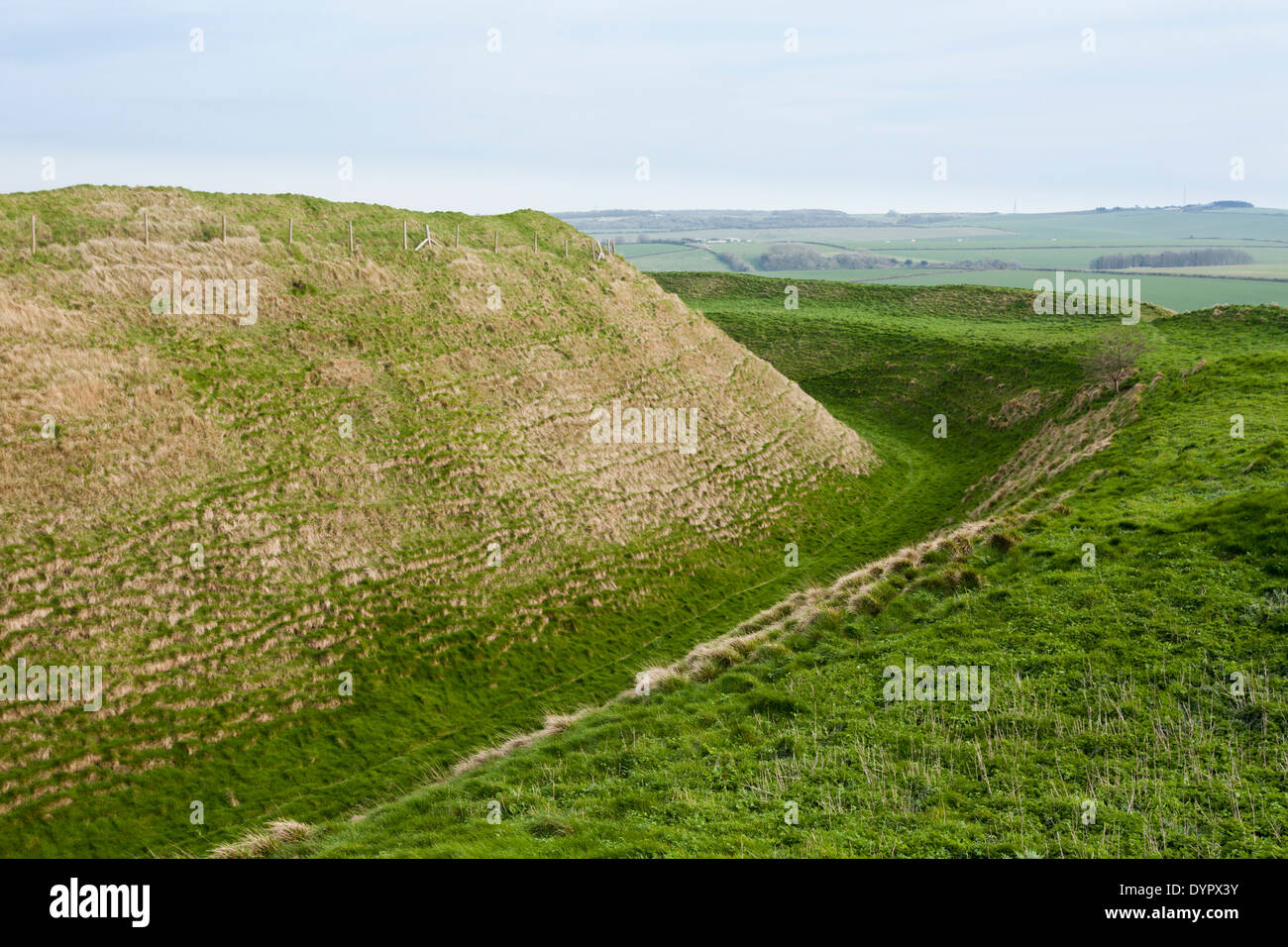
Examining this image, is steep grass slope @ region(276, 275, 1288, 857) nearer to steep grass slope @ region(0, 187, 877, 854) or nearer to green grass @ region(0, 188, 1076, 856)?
green grass @ region(0, 188, 1076, 856)

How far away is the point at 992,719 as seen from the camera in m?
16.3

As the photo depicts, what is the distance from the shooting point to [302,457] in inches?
1316

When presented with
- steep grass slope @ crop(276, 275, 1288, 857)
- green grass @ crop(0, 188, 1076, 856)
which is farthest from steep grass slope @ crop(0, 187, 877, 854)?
steep grass slope @ crop(276, 275, 1288, 857)

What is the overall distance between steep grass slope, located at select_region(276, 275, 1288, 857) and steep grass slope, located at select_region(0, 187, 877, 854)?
678 cm

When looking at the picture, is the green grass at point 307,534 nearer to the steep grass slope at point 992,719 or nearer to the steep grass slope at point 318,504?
the steep grass slope at point 318,504

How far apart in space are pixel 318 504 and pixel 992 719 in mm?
25697

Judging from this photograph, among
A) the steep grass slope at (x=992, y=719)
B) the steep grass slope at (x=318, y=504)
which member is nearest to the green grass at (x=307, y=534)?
the steep grass slope at (x=318, y=504)

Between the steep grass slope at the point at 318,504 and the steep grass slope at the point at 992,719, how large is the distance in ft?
22.2

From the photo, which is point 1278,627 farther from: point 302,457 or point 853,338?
point 853,338
